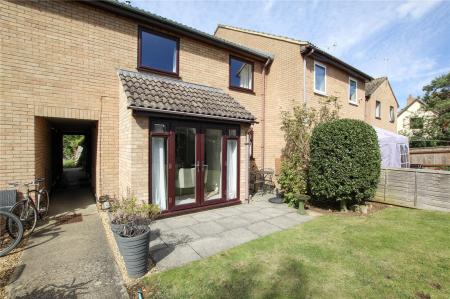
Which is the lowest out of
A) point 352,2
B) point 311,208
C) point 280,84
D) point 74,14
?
point 311,208

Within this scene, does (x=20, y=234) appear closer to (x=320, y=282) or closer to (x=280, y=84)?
(x=320, y=282)

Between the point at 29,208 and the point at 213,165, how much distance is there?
16.7ft

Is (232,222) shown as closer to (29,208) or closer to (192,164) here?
(192,164)

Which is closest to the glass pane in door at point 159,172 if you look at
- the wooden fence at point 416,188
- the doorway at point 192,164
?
the doorway at point 192,164

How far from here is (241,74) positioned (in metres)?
11.0

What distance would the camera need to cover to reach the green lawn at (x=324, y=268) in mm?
3361

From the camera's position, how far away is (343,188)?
7.20 m

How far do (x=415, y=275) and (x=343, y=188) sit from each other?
3543 mm

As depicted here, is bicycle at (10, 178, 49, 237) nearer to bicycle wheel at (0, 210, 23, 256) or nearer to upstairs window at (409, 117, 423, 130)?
bicycle wheel at (0, 210, 23, 256)

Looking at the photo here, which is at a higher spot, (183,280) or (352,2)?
(352,2)

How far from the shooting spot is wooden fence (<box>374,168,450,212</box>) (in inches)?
300

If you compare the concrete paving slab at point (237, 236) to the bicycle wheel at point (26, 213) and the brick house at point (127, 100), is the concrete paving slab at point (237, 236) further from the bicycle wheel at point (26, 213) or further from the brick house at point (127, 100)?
the bicycle wheel at point (26, 213)

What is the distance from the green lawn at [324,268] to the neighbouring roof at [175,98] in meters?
4.02

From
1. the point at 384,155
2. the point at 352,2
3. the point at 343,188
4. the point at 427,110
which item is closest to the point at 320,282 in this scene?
the point at 343,188
